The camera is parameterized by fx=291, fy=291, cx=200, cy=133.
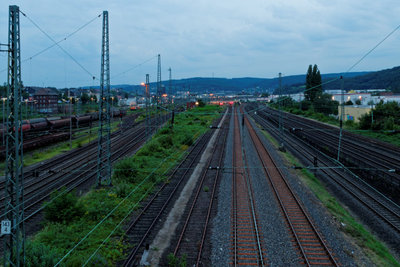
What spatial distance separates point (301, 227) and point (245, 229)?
263cm

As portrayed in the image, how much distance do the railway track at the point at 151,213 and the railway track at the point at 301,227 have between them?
6.19 meters

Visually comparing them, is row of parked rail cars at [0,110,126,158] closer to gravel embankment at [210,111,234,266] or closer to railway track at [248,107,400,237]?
gravel embankment at [210,111,234,266]

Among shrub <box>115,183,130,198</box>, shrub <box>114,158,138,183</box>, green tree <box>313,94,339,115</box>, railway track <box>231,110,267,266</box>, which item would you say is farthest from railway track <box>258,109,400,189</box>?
green tree <box>313,94,339,115</box>

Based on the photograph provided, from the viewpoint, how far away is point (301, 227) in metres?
13.4

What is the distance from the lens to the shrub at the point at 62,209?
1377 cm

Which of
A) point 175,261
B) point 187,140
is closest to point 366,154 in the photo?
point 187,140

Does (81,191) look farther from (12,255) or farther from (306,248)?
(306,248)

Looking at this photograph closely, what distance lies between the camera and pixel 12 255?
808 centimetres

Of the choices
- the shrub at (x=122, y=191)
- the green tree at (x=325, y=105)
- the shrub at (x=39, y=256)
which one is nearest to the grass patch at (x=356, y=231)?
the shrub at (x=39, y=256)

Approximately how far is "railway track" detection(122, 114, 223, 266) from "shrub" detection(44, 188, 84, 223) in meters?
2.94

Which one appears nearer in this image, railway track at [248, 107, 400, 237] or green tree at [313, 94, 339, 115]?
railway track at [248, 107, 400, 237]

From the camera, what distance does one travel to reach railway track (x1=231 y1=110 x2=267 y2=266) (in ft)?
35.2

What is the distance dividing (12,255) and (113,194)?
903 centimetres

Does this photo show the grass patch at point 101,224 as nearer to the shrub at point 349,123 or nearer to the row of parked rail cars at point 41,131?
the row of parked rail cars at point 41,131
